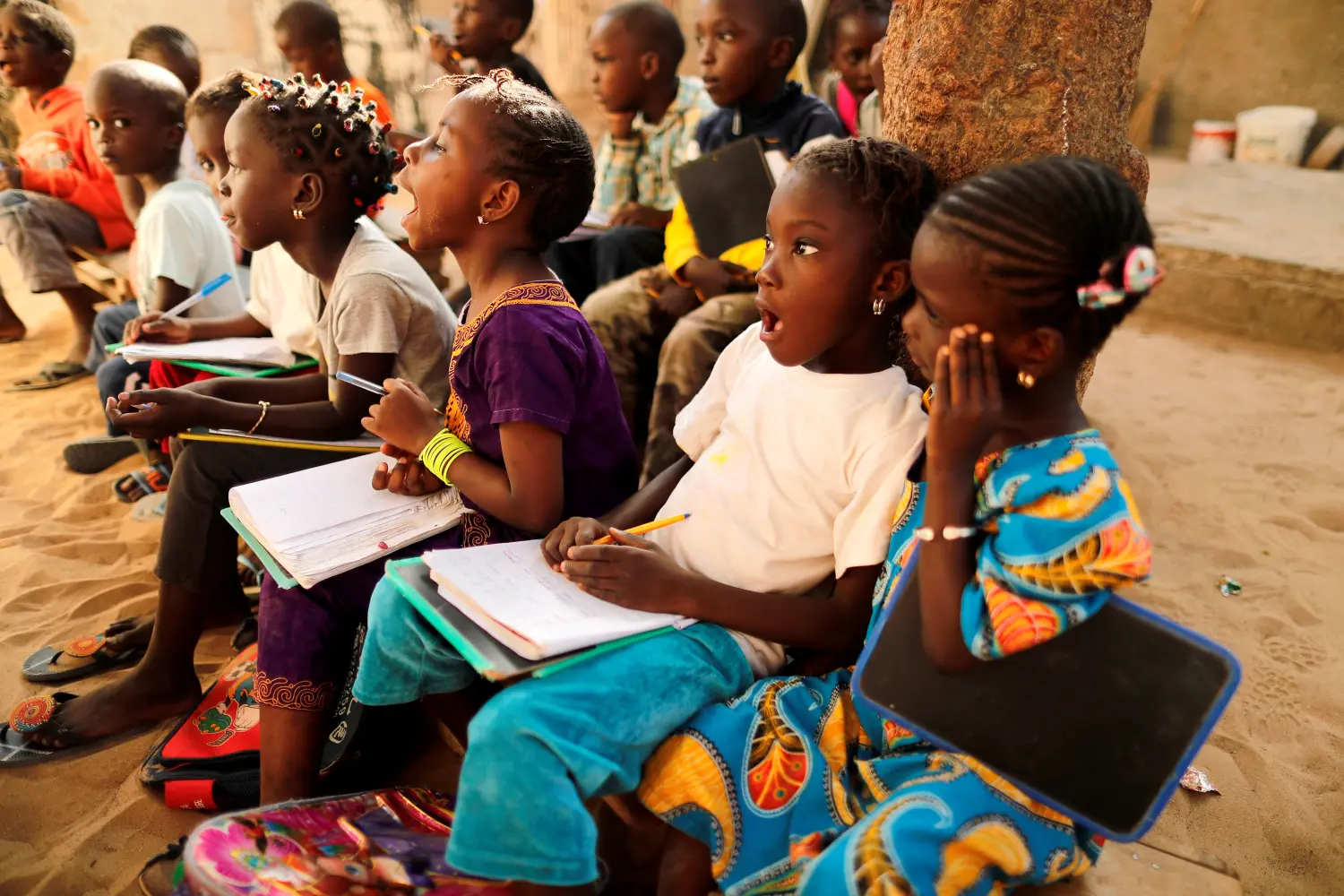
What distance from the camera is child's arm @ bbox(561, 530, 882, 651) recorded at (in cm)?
139

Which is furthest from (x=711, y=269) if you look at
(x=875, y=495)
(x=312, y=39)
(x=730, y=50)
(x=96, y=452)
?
(x=312, y=39)

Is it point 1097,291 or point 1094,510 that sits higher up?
point 1097,291

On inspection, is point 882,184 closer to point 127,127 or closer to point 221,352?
point 221,352

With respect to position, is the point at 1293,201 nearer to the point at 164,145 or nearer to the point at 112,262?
the point at 164,145

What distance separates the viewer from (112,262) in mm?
4023

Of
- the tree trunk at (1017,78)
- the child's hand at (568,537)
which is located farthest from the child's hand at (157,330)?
the tree trunk at (1017,78)

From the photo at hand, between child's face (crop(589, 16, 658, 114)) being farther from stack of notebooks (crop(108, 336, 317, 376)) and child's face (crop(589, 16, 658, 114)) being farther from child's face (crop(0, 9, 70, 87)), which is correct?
child's face (crop(0, 9, 70, 87))

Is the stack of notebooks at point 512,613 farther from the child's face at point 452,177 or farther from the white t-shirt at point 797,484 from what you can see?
the child's face at point 452,177

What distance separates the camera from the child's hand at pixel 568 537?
1471mm

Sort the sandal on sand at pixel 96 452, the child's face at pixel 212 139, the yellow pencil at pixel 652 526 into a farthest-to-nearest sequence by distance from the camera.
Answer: the sandal on sand at pixel 96 452 → the child's face at pixel 212 139 → the yellow pencil at pixel 652 526

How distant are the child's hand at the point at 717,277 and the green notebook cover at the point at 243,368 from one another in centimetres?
115

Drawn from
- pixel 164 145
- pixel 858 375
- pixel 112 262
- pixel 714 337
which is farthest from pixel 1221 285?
pixel 112 262

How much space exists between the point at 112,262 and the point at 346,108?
8.56 feet

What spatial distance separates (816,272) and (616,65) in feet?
7.59
